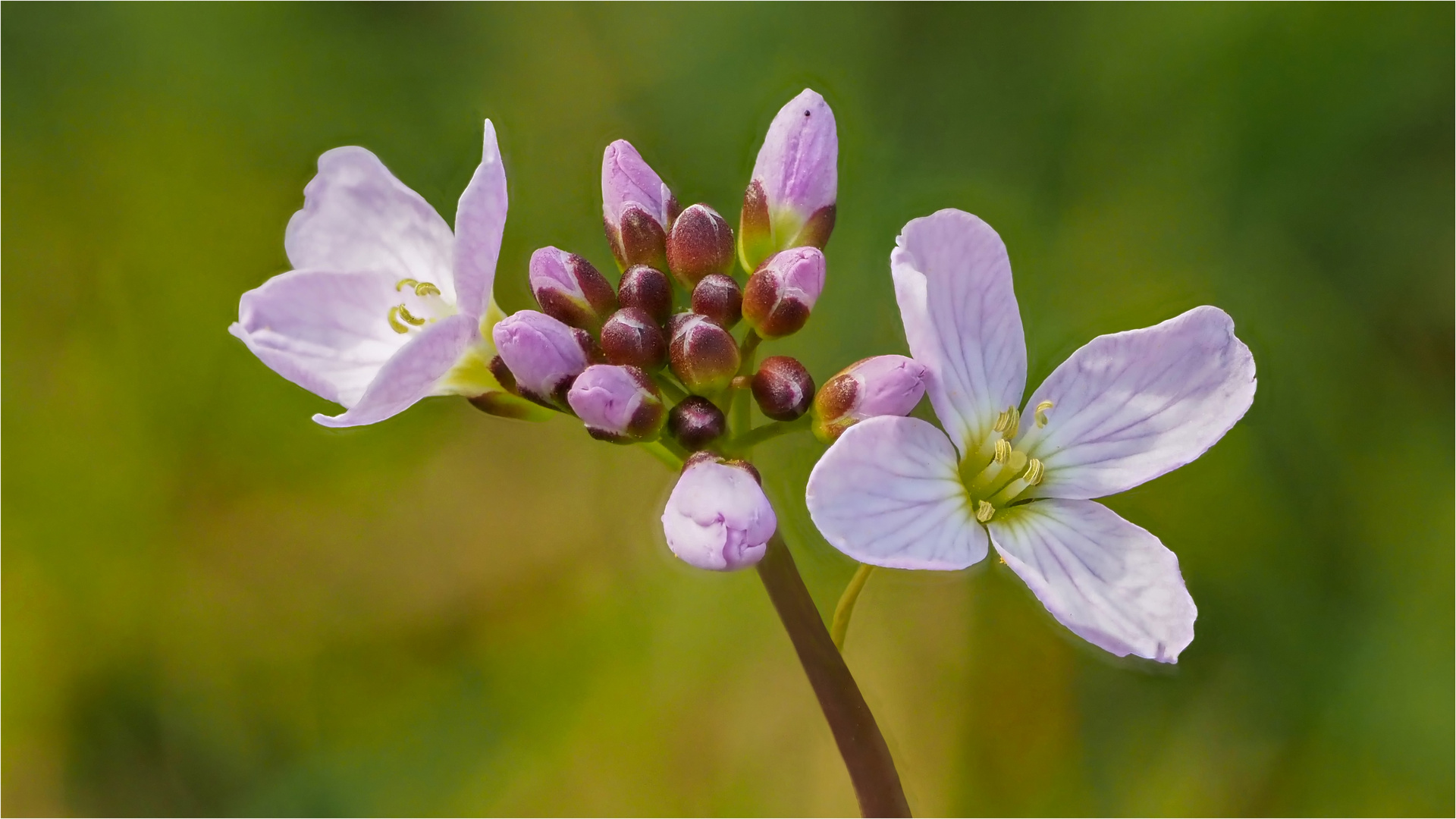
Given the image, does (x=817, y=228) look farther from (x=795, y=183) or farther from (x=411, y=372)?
(x=411, y=372)

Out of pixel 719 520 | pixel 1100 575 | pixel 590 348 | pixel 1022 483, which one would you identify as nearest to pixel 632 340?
pixel 590 348

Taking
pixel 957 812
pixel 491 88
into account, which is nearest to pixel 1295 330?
pixel 957 812

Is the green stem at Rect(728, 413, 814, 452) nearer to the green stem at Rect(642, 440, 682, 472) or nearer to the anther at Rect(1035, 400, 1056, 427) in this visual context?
the green stem at Rect(642, 440, 682, 472)

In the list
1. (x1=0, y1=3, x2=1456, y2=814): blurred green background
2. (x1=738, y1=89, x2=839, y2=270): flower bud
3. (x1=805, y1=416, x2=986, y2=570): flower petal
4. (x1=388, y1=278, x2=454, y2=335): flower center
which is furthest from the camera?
(x1=0, y1=3, x2=1456, y2=814): blurred green background

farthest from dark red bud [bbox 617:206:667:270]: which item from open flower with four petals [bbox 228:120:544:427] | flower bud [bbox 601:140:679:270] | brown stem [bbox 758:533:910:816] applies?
brown stem [bbox 758:533:910:816]

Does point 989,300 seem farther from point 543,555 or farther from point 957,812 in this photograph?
point 543,555

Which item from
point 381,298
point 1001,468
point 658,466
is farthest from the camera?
point 658,466
